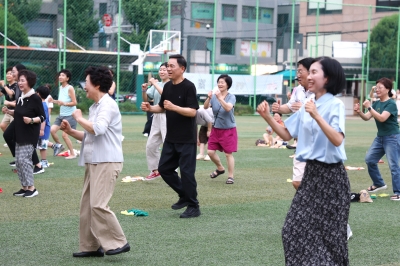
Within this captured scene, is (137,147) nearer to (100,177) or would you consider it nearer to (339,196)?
(100,177)

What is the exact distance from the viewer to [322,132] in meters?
4.96

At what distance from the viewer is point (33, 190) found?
9.73 metres

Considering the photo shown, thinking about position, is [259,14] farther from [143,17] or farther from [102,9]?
[102,9]

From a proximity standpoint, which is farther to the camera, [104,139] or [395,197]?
[395,197]

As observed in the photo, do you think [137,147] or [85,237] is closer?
[85,237]

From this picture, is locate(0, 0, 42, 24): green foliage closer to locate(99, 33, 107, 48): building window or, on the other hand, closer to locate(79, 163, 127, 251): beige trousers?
locate(99, 33, 107, 48): building window

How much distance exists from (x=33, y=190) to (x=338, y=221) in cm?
579

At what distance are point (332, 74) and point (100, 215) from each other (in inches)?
100

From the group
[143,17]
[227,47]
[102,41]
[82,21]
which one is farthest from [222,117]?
[227,47]

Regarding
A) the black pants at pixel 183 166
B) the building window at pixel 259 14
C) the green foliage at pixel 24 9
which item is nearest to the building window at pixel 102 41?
the green foliage at pixel 24 9

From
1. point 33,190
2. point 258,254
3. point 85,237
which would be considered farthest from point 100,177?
point 33,190

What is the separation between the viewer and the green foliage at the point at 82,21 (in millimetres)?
30781

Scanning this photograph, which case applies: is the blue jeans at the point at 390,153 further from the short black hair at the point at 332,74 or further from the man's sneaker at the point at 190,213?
the short black hair at the point at 332,74

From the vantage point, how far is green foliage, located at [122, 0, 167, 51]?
107 ft
